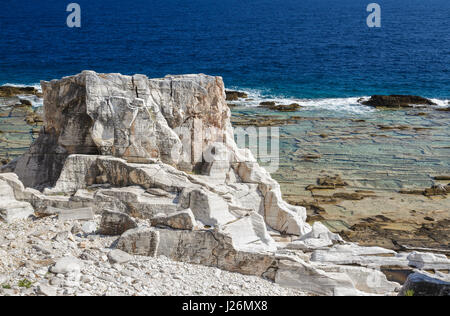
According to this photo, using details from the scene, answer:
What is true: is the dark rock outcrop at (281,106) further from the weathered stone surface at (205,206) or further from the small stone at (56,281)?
the small stone at (56,281)

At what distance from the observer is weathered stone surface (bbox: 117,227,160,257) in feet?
26.0

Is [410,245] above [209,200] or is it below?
below

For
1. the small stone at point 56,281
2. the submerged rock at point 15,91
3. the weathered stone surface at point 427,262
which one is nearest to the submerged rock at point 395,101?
the submerged rock at point 15,91

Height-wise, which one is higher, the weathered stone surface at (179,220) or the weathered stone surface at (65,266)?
the weathered stone surface at (179,220)

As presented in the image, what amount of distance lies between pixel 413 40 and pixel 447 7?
37.0 metres

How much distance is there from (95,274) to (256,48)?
51955 millimetres

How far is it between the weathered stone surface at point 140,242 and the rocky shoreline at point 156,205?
2cm

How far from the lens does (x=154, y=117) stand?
35.3ft

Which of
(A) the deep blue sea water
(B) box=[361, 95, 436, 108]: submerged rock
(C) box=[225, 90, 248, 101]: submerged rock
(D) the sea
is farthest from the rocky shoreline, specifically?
(A) the deep blue sea water

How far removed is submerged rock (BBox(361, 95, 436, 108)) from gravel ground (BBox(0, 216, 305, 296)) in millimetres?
25493

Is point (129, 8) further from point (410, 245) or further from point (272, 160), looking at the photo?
point (410, 245)

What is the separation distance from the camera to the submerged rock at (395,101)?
101 ft
